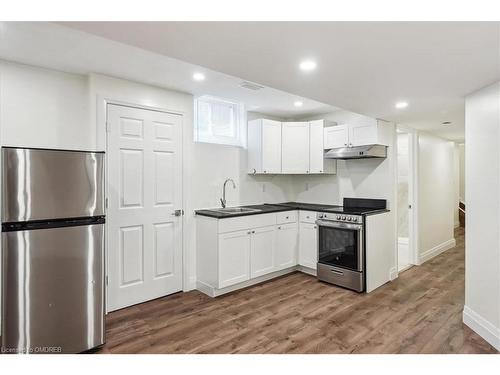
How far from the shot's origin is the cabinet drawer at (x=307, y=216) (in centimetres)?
418

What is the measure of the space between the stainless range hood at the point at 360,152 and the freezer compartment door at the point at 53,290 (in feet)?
10.2

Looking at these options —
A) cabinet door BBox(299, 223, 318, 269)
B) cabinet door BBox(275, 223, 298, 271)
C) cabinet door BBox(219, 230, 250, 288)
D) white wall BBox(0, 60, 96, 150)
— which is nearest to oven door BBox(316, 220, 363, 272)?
cabinet door BBox(299, 223, 318, 269)

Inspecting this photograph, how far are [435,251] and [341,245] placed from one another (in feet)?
8.78

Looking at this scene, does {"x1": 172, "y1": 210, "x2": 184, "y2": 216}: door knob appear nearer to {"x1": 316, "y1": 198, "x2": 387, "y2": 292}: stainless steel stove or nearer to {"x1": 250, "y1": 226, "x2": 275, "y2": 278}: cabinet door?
{"x1": 250, "y1": 226, "x2": 275, "y2": 278}: cabinet door

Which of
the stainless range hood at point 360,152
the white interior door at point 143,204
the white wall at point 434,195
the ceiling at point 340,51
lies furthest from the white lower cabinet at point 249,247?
the white wall at point 434,195

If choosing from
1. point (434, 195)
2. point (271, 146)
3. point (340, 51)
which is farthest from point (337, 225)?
point (434, 195)

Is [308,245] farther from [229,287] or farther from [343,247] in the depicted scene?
[229,287]

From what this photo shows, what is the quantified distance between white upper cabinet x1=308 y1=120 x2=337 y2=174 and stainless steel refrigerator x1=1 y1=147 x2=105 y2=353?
301 centimetres

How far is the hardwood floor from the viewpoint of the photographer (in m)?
2.44

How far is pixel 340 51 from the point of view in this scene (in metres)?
1.90
